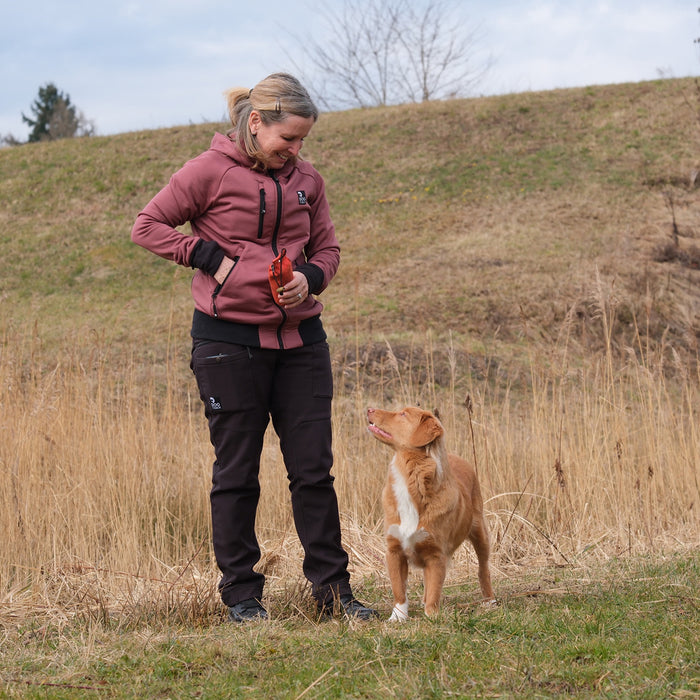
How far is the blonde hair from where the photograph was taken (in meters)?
3.43

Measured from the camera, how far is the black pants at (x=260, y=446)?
3.53 meters

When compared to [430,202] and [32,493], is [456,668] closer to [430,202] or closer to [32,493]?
[32,493]

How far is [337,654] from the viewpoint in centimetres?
291

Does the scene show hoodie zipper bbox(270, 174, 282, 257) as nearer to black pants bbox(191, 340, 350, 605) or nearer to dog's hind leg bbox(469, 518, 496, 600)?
black pants bbox(191, 340, 350, 605)

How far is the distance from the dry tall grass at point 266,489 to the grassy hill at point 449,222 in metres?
5.81

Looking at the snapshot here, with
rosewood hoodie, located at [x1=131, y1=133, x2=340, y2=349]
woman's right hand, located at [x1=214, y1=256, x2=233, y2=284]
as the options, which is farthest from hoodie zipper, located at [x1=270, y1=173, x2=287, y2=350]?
woman's right hand, located at [x1=214, y1=256, x2=233, y2=284]

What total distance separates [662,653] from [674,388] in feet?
21.0

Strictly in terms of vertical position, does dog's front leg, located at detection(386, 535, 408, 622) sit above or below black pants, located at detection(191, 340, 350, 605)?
below

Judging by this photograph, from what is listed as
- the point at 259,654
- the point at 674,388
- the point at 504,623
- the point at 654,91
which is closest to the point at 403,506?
the point at 504,623

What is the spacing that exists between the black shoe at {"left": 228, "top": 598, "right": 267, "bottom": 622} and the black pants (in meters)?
0.03

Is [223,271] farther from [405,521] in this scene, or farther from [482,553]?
[482,553]

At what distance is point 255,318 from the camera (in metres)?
3.49

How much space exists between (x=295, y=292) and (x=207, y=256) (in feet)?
1.28

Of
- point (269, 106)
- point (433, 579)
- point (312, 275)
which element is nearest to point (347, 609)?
point (433, 579)
